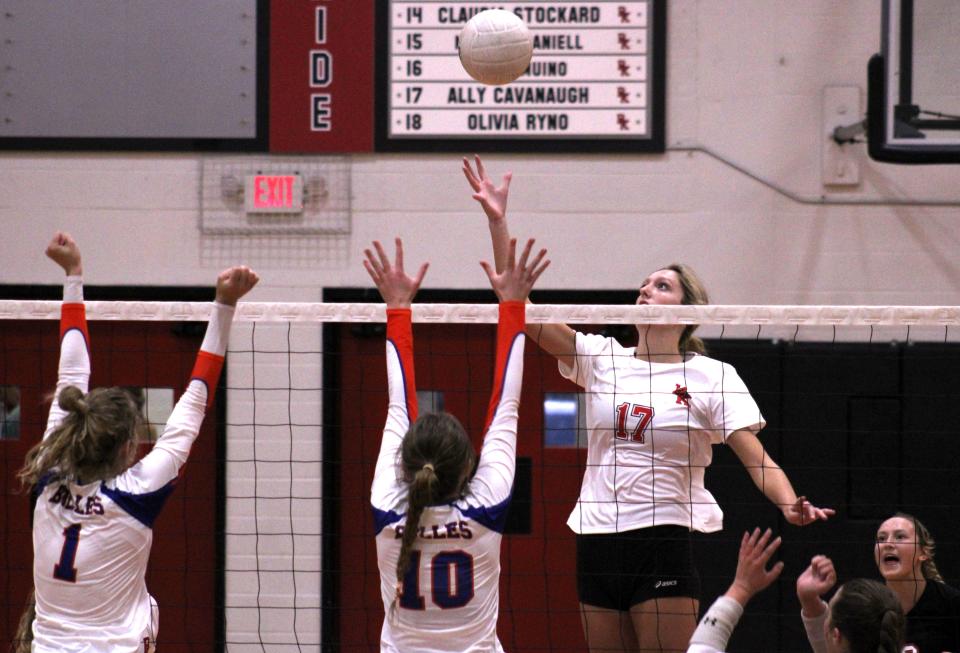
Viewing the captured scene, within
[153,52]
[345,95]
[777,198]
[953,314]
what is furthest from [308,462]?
[953,314]

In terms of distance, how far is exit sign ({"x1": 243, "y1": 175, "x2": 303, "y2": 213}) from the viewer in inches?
288

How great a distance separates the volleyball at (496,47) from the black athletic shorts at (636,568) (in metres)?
2.27

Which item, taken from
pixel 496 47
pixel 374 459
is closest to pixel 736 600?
pixel 496 47

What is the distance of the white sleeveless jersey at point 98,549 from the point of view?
11.2ft

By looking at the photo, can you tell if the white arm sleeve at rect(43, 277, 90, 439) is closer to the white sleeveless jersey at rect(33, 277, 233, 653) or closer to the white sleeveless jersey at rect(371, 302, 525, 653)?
the white sleeveless jersey at rect(33, 277, 233, 653)

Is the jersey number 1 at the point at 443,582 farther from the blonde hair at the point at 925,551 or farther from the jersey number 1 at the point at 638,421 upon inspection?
the blonde hair at the point at 925,551

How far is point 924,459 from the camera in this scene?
7102mm

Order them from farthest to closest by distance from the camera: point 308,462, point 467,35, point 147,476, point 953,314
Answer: point 308,462 → point 467,35 → point 953,314 → point 147,476

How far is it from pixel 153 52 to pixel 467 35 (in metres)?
2.87

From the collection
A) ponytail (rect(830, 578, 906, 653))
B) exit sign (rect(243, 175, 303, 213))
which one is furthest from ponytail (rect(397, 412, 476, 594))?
exit sign (rect(243, 175, 303, 213))

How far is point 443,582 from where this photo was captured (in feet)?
10.6

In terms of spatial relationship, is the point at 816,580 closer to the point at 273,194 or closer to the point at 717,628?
the point at 717,628

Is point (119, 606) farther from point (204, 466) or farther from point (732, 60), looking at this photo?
point (732, 60)

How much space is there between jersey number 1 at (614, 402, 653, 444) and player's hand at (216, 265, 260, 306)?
1484 mm
